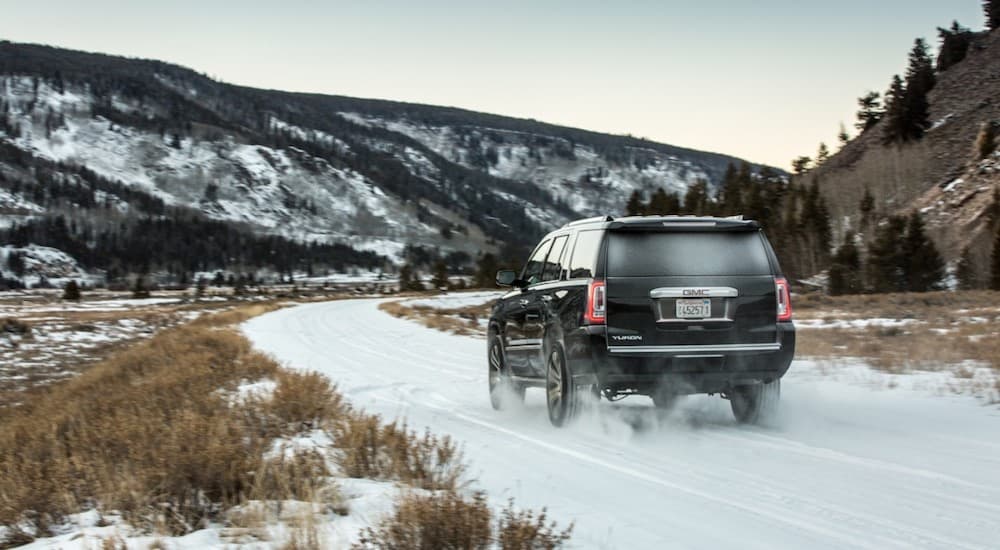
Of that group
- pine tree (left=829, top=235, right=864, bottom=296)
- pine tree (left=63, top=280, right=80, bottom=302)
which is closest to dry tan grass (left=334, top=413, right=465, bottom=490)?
pine tree (left=829, top=235, right=864, bottom=296)

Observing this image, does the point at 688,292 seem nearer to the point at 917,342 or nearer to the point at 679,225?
the point at 679,225

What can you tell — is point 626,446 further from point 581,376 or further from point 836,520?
point 836,520

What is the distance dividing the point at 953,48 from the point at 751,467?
482 feet

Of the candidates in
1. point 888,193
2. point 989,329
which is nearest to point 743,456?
point 989,329

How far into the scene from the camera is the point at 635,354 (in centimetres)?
820

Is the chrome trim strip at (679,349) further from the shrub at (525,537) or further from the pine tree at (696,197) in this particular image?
the pine tree at (696,197)

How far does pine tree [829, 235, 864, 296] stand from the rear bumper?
73.9 metres

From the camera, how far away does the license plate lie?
8.26 meters

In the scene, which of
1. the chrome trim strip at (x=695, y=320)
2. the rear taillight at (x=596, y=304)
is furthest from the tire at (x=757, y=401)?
the rear taillight at (x=596, y=304)

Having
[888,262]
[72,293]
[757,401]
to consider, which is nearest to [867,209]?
[888,262]

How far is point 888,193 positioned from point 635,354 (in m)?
107

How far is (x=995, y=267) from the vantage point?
2623 inches

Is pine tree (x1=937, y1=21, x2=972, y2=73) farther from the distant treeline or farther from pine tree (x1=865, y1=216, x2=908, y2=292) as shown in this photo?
pine tree (x1=865, y1=216, x2=908, y2=292)

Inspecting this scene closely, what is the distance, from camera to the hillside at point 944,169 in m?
80.9
